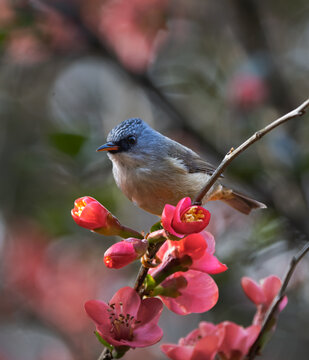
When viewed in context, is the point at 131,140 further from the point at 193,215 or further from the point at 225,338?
the point at 225,338

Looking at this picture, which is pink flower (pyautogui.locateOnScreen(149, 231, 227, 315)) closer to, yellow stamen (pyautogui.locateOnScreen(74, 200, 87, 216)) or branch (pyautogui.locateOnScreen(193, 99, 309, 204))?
branch (pyautogui.locateOnScreen(193, 99, 309, 204))

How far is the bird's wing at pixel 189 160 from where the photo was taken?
3396 mm

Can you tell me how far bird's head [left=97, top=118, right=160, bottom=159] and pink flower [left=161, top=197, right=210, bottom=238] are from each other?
50.2 inches

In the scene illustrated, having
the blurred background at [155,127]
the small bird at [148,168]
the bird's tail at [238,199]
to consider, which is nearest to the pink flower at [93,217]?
the small bird at [148,168]

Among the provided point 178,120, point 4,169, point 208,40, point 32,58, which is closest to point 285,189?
point 178,120

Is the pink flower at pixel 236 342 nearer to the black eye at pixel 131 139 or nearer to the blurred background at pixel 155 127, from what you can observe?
the black eye at pixel 131 139

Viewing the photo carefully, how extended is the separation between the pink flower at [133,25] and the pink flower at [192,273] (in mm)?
3614

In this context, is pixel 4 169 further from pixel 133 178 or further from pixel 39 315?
pixel 133 178

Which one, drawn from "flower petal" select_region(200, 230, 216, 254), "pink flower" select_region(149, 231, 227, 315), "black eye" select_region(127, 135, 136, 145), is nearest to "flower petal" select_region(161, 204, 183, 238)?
"pink flower" select_region(149, 231, 227, 315)

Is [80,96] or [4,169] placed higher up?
[80,96]

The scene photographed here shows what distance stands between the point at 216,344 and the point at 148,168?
158cm

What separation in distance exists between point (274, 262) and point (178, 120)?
151 cm

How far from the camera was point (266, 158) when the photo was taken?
4.60 metres

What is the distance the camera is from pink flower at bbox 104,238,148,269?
5.42ft
